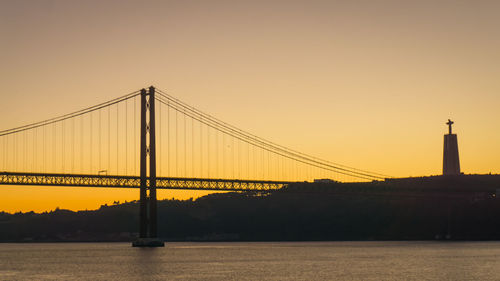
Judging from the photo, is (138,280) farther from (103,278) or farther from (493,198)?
(493,198)

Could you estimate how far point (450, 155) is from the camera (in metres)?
146

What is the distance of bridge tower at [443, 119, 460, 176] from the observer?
477 ft

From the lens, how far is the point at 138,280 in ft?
202

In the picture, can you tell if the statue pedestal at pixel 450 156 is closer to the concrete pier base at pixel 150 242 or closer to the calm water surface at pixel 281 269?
the calm water surface at pixel 281 269

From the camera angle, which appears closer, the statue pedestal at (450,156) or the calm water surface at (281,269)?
the calm water surface at (281,269)

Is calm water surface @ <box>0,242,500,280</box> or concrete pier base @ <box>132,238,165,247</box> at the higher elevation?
concrete pier base @ <box>132,238,165,247</box>

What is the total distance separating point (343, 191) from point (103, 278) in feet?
206

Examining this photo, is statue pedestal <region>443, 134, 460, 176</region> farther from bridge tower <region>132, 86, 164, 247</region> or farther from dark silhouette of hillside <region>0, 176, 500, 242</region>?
bridge tower <region>132, 86, 164, 247</region>

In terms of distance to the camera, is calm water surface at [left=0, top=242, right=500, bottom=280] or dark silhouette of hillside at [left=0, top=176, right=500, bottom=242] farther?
dark silhouette of hillside at [left=0, top=176, right=500, bottom=242]

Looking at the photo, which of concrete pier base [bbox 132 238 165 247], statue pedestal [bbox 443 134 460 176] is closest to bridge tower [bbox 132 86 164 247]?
concrete pier base [bbox 132 238 165 247]

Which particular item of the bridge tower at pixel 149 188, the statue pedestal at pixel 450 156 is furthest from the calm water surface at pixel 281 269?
the statue pedestal at pixel 450 156

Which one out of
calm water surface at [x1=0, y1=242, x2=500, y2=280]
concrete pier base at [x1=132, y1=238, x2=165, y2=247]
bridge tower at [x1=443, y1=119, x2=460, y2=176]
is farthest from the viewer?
bridge tower at [x1=443, y1=119, x2=460, y2=176]

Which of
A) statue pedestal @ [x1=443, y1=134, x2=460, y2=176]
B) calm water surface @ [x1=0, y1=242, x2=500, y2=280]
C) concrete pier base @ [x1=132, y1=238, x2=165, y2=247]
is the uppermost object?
statue pedestal @ [x1=443, y1=134, x2=460, y2=176]

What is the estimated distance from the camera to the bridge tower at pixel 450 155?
477 ft
